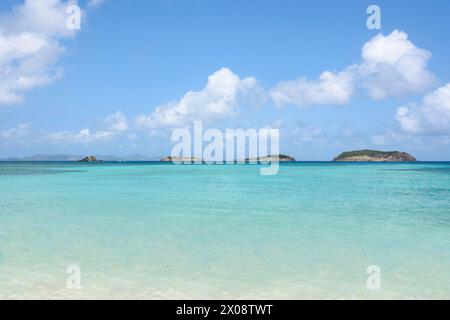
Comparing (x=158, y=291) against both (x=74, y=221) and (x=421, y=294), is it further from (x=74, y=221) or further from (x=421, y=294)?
(x=74, y=221)

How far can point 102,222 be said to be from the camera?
47.3ft

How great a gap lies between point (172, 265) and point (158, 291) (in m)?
1.58

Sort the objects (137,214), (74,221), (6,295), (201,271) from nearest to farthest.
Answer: (6,295)
(201,271)
(74,221)
(137,214)

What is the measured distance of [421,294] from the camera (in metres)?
7.20

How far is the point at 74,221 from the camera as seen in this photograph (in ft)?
48.4

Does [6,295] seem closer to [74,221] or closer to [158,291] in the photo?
[158,291]

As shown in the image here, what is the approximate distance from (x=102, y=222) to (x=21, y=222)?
3143mm
